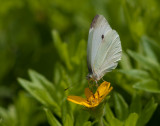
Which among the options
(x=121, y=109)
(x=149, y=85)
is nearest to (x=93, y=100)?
(x=121, y=109)

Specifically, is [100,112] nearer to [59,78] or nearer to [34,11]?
[59,78]

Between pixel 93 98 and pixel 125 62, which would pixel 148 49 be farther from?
pixel 93 98

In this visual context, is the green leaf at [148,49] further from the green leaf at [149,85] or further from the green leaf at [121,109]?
the green leaf at [121,109]

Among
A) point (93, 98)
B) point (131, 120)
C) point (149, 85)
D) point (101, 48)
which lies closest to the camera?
point (131, 120)

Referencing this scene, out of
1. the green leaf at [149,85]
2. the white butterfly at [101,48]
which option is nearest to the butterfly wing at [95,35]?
the white butterfly at [101,48]

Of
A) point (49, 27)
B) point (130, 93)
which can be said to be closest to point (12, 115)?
point (130, 93)

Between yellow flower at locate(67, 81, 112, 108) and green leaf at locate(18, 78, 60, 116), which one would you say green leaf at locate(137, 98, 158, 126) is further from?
green leaf at locate(18, 78, 60, 116)
